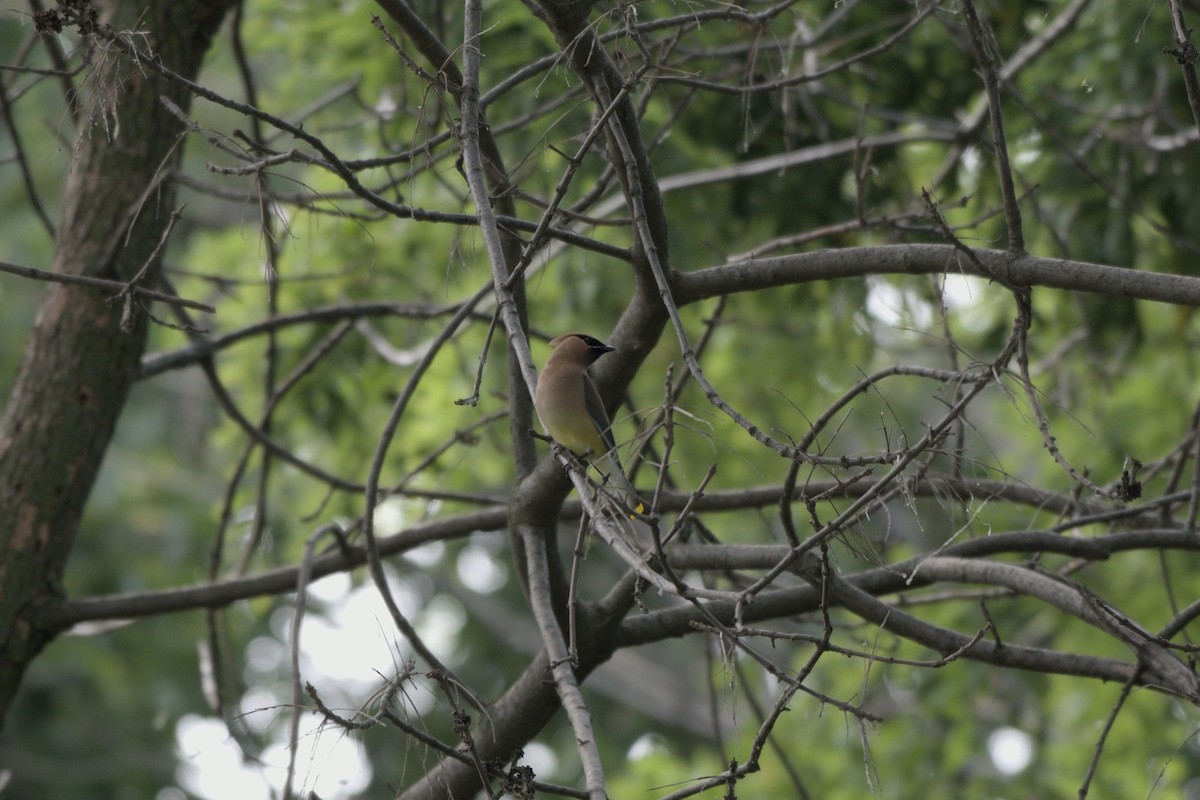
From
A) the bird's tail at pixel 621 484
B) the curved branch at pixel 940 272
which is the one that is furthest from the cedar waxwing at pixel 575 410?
the curved branch at pixel 940 272

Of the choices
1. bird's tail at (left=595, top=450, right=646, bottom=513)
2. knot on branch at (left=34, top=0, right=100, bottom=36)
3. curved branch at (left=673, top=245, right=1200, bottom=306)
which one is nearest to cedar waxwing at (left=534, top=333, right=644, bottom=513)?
bird's tail at (left=595, top=450, right=646, bottom=513)

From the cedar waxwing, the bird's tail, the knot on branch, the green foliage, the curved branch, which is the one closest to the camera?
the bird's tail

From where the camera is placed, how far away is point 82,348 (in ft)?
15.8

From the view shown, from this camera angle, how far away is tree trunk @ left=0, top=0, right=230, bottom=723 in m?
4.68

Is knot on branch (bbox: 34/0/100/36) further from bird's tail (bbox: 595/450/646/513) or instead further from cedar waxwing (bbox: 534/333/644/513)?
cedar waxwing (bbox: 534/333/644/513)

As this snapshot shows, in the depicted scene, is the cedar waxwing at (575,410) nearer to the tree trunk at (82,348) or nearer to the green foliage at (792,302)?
the green foliage at (792,302)

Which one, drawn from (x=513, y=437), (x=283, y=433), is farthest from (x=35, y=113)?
(x=513, y=437)

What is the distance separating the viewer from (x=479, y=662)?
1892cm

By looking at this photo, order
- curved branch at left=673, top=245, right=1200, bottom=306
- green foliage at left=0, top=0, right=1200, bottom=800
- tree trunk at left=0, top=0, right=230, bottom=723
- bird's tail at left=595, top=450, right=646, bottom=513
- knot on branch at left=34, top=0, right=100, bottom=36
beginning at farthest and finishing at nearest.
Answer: green foliage at left=0, top=0, right=1200, bottom=800
tree trunk at left=0, top=0, right=230, bottom=723
curved branch at left=673, top=245, right=1200, bottom=306
knot on branch at left=34, top=0, right=100, bottom=36
bird's tail at left=595, top=450, right=646, bottom=513

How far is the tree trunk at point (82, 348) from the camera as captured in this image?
468cm

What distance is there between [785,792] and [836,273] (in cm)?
759

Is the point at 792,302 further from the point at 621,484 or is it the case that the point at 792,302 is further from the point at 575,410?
the point at 621,484

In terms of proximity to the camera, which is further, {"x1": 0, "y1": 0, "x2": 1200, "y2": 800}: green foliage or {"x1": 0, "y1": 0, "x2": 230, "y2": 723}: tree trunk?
{"x1": 0, "y1": 0, "x2": 1200, "y2": 800}: green foliage

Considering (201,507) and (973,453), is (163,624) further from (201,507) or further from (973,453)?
(973,453)
